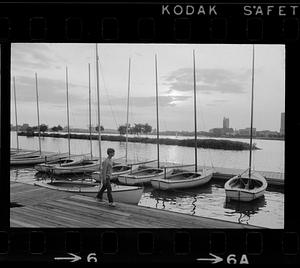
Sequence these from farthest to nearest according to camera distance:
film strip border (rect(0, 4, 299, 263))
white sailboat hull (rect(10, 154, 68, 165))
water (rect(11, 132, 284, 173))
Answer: white sailboat hull (rect(10, 154, 68, 165)) → water (rect(11, 132, 284, 173)) → film strip border (rect(0, 4, 299, 263))

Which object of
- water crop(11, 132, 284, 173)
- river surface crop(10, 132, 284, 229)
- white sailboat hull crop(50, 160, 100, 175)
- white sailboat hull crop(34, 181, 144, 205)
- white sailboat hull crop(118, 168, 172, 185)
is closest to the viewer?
white sailboat hull crop(34, 181, 144, 205)

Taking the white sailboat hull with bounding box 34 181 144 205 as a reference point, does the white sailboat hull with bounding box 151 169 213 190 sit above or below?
below

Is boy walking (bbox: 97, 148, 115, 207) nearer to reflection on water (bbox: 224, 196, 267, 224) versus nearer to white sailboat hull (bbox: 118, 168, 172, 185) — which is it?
white sailboat hull (bbox: 118, 168, 172, 185)

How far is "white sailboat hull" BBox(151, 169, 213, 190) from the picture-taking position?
9000mm

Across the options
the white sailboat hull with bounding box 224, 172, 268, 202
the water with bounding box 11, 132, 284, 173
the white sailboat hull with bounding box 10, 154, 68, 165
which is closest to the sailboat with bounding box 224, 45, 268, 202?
the white sailboat hull with bounding box 224, 172, 268, 202
